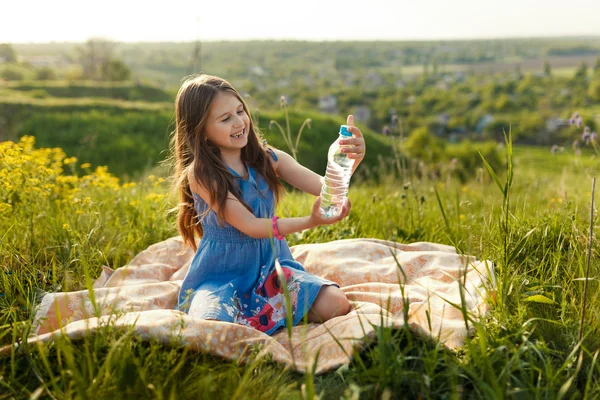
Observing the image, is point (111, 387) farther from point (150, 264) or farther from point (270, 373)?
point (150, 264)

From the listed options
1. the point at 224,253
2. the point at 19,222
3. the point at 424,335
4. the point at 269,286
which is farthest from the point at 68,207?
the point at 424,335

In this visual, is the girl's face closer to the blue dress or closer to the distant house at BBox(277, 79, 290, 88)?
the blue dress

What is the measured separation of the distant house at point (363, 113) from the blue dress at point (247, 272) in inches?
1811

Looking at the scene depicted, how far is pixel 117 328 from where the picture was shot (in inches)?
82.9

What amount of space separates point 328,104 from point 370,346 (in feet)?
174

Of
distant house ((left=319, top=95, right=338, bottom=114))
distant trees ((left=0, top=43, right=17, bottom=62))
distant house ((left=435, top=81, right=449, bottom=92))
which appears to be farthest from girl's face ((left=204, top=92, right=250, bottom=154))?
distant house ((left=435, top=81, right=449, bottom=92))

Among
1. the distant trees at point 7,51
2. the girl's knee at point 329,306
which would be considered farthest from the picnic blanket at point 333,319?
the distant trees at point 7,51

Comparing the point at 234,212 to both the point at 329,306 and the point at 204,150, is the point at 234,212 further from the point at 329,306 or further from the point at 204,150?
the point at 329,306

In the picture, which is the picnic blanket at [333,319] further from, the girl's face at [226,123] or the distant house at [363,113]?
the distant house at [363,113]

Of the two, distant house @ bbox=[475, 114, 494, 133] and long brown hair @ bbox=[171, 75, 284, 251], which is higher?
long brown hair @ bbox=[171, 75, 284, 251]

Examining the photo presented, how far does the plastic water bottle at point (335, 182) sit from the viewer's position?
2481 mm

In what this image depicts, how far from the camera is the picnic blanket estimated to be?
7.05 feet

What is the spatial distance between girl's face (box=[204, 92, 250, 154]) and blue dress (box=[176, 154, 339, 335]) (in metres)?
0.18

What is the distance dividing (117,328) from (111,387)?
39 centimetres
